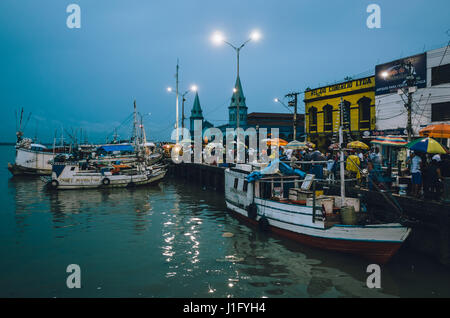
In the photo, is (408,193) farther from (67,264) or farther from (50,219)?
(50,219)

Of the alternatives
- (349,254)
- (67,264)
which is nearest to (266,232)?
(349,254)

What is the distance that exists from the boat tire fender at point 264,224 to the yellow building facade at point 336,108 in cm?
1627

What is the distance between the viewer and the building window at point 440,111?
79.3ft

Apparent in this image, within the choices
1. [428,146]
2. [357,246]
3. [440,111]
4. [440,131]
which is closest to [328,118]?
[440,111]

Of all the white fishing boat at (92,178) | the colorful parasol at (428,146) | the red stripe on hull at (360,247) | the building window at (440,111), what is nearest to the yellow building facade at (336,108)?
the building window at (440,111)

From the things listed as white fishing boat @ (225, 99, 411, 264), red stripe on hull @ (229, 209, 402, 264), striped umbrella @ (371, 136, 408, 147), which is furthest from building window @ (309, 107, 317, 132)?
red stripe on hull @ (229, 209, 402, 264)

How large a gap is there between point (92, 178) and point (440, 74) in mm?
32756

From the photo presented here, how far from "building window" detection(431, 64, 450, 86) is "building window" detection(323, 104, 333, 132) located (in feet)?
42.4

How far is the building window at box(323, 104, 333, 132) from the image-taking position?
37.3 metres

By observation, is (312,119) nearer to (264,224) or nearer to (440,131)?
(440,131)

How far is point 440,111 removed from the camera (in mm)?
24609

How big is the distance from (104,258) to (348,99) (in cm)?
3067

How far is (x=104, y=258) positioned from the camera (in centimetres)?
1257

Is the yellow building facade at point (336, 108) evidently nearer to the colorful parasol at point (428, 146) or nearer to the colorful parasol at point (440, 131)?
the colorful parasol at point (440, 131)
